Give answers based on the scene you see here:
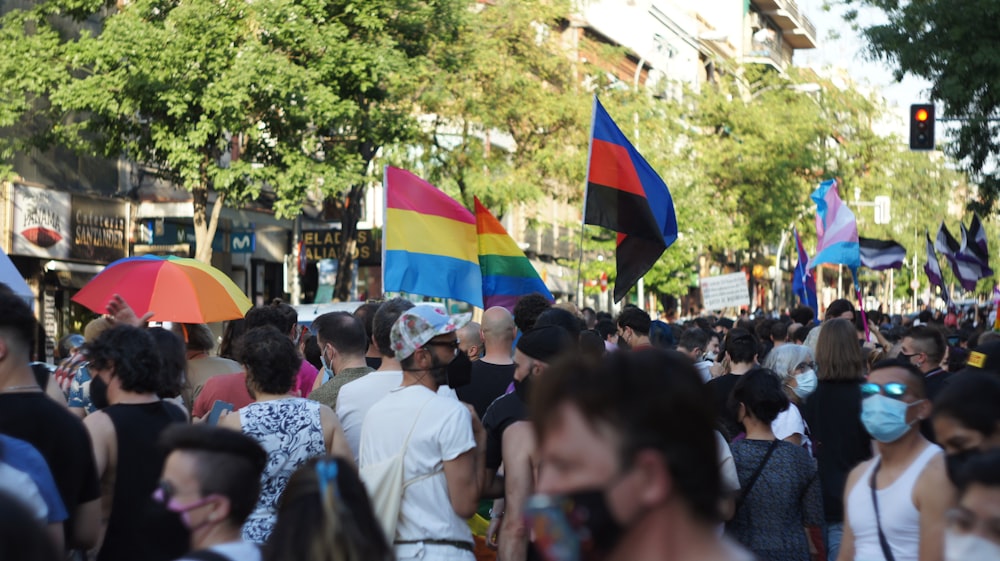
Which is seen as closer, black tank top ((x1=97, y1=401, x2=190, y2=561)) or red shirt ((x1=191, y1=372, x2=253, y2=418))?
black tank top ((x1=97, y1=401, x2=190, y2=561))

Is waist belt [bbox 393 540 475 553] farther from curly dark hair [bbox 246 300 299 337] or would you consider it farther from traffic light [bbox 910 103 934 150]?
traffic light [bbox 910 103 934 150]

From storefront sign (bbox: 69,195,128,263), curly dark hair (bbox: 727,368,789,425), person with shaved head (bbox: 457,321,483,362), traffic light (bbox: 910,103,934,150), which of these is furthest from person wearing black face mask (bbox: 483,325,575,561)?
storefront sign (bbox: 69,195,128,263)

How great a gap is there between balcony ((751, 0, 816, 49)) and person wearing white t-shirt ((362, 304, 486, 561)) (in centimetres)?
7735

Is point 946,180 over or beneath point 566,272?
over

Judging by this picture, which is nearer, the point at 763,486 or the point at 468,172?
the point at 763,486

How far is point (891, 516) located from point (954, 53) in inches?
587

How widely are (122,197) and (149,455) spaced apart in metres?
23.6

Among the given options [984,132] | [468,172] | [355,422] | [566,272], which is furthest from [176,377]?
[566,272]

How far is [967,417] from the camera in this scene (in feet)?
14.3

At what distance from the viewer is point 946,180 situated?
68688mm

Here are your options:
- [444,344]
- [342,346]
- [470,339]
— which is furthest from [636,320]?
[444,344]

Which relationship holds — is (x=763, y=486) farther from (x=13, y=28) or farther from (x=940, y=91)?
(x=13, y=28)

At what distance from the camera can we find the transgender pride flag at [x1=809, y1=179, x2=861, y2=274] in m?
19.6

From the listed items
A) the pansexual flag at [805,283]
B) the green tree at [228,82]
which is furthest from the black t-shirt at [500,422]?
the pansexual flag at [805,283]
